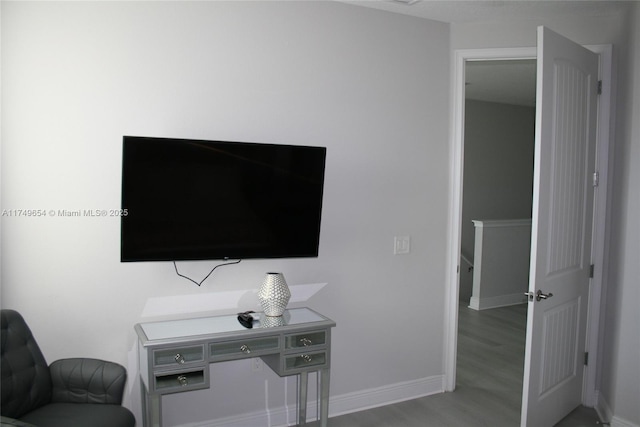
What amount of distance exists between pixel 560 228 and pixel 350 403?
67.5 inches

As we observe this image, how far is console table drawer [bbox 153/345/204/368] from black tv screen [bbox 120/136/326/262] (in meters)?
0.45

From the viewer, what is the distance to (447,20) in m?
3.41

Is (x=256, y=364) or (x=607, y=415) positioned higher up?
(x=256, y=364)

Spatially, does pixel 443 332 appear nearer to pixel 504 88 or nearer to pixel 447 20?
pixel 447 20

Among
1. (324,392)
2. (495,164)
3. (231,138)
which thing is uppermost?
(495,164)

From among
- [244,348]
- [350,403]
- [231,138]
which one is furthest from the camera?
[350,403]

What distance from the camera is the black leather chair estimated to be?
2.12 meters

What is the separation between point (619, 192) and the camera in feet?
10.4

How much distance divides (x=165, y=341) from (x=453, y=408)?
2.06 meters

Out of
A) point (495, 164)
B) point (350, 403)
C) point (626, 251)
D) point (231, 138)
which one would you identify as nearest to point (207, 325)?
point (231, 138)

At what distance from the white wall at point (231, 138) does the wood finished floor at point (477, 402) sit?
0.62 ft

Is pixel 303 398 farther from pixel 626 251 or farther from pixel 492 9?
pixel 492 9

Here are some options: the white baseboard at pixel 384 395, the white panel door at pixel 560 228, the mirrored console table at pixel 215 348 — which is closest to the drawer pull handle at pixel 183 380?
the mirrored console table at pixel 215 348

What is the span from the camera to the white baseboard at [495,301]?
6.08 meters
